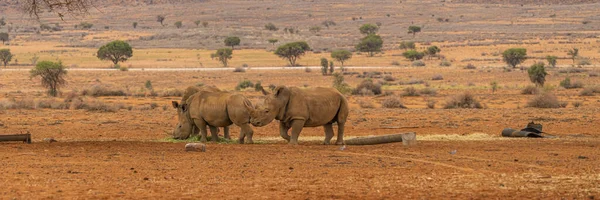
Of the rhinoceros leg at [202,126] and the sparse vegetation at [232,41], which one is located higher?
the rhinoceros leg at [202,126]

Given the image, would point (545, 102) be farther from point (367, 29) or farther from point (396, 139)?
point (367, 29)

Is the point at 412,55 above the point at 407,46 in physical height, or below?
below

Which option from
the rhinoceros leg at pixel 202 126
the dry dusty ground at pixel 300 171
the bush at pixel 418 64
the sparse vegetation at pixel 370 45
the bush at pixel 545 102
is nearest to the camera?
the dry dusty ground at pixel 300 171

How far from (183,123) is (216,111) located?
4.82 feet

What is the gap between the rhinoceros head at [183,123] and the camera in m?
20.4

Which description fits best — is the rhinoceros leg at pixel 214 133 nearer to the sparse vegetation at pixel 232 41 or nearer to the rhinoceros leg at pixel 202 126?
the rhinoceros leg at pixel 202 126

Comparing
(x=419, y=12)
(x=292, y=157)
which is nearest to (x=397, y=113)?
(x=292, y=157)

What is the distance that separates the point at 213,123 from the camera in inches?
774

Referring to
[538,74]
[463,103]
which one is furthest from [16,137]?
[538,74]

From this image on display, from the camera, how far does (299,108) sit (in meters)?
19.0

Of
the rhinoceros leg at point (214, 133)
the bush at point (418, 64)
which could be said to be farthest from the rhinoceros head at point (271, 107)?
the bush at point (418, 64)

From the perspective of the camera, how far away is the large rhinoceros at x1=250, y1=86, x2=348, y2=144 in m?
18.9

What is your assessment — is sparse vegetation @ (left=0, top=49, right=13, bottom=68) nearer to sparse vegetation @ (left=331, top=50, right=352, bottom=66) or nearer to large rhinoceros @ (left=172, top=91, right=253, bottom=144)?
sparse vegetation @ (left=331, top=50, right=352, bottom=66)

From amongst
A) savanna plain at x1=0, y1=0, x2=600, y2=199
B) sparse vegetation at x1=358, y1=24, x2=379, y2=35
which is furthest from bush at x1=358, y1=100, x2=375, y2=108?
sparse vegetation at x1=358, y1=24, x2=379, y2=35
